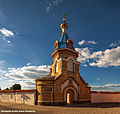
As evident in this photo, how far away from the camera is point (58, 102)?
59.4ft

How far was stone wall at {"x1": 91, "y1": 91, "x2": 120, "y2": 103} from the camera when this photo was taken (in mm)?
23922

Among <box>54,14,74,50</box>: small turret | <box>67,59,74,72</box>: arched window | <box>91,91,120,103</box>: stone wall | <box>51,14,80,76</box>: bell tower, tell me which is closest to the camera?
<box>51,14,80,76</box>: bell tower

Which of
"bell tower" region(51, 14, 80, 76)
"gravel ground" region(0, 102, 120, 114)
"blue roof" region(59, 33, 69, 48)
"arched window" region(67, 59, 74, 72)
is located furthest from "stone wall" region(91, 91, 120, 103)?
"blue roof" region(59, 33, 69, 48)

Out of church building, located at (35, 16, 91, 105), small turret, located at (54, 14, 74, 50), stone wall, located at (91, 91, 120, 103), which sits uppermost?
small turret, located at (54, 14, 74, 50)

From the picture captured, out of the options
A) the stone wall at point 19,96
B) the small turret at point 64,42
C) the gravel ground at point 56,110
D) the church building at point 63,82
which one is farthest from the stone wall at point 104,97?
the stone wall at point 19,96

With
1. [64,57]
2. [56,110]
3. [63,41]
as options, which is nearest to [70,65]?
[64,57]

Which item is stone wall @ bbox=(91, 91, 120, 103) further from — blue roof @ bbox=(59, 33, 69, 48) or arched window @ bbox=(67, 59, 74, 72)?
blue roof @ bbox=(59, 33, 69, 48)

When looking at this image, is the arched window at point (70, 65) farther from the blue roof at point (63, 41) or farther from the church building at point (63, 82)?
the blue roof at point (63, 41)

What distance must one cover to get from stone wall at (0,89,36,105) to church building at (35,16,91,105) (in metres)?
1.12

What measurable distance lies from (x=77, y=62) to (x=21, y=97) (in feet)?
43.7

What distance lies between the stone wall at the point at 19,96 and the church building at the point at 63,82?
3.66 feet

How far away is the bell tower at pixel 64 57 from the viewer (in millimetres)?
20709

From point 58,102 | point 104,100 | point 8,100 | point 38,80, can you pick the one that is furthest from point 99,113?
point 8,100

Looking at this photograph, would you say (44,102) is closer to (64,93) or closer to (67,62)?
(64,93)
